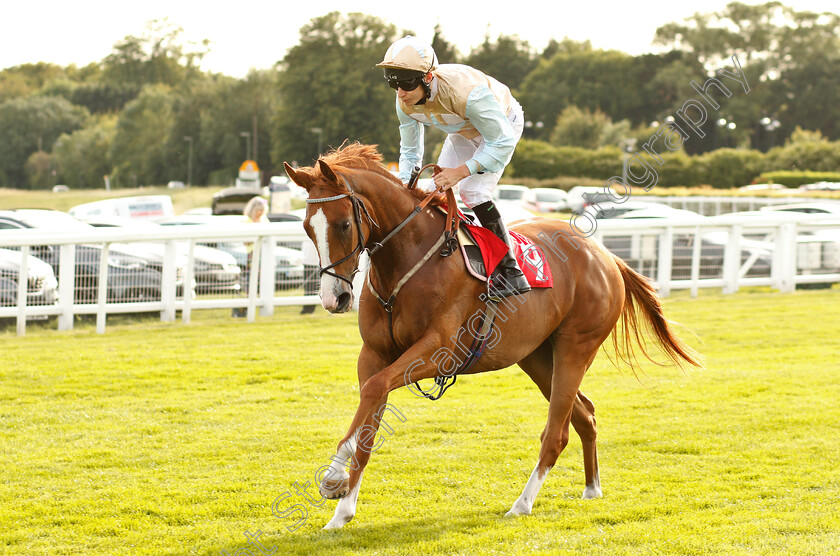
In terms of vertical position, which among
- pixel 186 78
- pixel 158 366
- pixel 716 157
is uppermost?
pixel 186 78

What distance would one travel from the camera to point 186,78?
269 ft

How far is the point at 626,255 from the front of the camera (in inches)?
554

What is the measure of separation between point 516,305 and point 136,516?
219 cm

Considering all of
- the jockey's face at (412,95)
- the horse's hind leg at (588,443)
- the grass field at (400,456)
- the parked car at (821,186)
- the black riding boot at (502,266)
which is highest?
the parked car at (821,186)

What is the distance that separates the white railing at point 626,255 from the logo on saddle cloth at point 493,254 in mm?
5720

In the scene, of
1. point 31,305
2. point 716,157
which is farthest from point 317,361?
point 716,157

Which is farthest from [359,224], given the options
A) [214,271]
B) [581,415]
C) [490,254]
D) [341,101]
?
[341,101]

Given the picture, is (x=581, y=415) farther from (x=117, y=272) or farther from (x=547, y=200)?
(x=547, y=200)

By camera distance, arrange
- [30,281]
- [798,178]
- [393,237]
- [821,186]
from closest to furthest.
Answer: [393,237] < [30,281] < [821,186] < [798,178]

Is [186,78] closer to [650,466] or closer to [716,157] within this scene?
[716,157]

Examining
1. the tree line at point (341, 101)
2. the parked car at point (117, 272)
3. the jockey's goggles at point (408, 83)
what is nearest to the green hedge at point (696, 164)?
the tree line at point (341, 101)

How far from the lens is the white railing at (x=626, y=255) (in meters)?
10.2

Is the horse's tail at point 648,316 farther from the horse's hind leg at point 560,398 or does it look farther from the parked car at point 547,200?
the parked car at point 547,200

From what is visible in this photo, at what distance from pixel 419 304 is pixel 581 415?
1.43m
